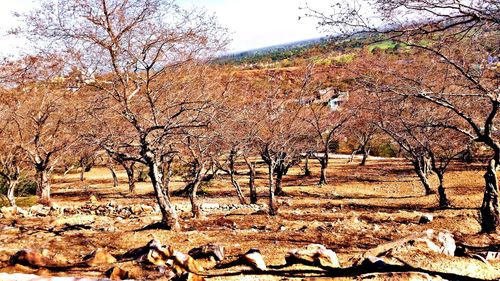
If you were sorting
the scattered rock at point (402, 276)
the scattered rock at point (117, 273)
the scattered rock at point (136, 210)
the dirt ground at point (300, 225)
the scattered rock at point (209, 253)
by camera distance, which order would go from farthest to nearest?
the scattered rock at point (136, 210), the dirt ground at point (300, 225), the scattered rock at point (209, 253), the scattered rock at point (117, 273), the scattered rock at point (402, 276)

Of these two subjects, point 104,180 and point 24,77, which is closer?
point 24,77

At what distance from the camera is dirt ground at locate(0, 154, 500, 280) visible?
764 centimetres

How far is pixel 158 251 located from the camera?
657 cm

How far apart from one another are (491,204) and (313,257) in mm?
4658

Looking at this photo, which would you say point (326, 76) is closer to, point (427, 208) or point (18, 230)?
point (427, 208)

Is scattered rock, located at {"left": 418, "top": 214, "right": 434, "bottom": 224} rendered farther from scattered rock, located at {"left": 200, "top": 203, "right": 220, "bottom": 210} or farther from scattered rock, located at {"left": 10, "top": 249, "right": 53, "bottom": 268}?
scattered rock, located at {"left": 10, "top": 249, "right": 53, "bottom": 268}

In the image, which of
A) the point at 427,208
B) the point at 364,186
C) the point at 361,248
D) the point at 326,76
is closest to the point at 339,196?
the point at 364,186

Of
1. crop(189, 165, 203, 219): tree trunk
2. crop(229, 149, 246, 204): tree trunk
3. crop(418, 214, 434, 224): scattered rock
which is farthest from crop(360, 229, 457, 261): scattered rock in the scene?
crop(229, 149, 246, 204): tree trunk

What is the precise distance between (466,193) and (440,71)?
5.86 m

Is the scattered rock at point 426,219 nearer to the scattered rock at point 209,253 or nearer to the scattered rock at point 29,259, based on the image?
the scattered rock at point 209,253

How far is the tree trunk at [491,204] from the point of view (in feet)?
28.1

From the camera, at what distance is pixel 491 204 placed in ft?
28.5

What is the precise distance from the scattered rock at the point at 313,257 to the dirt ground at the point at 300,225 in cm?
16

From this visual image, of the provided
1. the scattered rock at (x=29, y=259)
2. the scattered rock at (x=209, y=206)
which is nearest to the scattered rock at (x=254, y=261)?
the scattered rock at (x=29, y=259)
